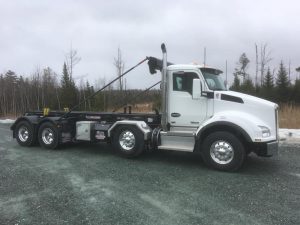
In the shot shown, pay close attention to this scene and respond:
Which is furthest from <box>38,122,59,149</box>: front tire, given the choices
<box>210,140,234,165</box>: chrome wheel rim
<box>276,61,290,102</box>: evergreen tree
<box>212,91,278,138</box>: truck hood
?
<box>276,61,290,102</box>: evergreen tree

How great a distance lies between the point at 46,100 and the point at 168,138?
2922cm

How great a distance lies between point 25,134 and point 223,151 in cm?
703

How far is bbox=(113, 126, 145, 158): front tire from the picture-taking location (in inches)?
323

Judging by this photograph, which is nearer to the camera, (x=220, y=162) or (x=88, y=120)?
(x=220, y=162)

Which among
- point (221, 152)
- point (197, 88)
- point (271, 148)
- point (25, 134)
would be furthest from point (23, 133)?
point (271, 148)

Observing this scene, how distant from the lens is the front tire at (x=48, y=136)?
386 inches

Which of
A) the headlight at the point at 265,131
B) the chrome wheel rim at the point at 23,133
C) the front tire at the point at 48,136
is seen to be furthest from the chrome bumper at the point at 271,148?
the chrome wheel rim at the point at 23,133

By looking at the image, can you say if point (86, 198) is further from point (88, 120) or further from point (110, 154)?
point (88, 120)

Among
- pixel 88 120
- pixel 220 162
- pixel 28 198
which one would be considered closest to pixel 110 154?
pixel 88 120

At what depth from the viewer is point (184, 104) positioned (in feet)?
26.0

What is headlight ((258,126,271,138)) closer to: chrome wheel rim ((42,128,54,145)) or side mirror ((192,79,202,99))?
side mirror ((192,79,202,99))

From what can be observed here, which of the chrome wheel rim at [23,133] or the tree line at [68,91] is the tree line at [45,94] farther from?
the chrome wheel rim at [23,133]

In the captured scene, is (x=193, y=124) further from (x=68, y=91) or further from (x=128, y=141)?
(x=68, y=91)

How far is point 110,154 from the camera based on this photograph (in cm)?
927
